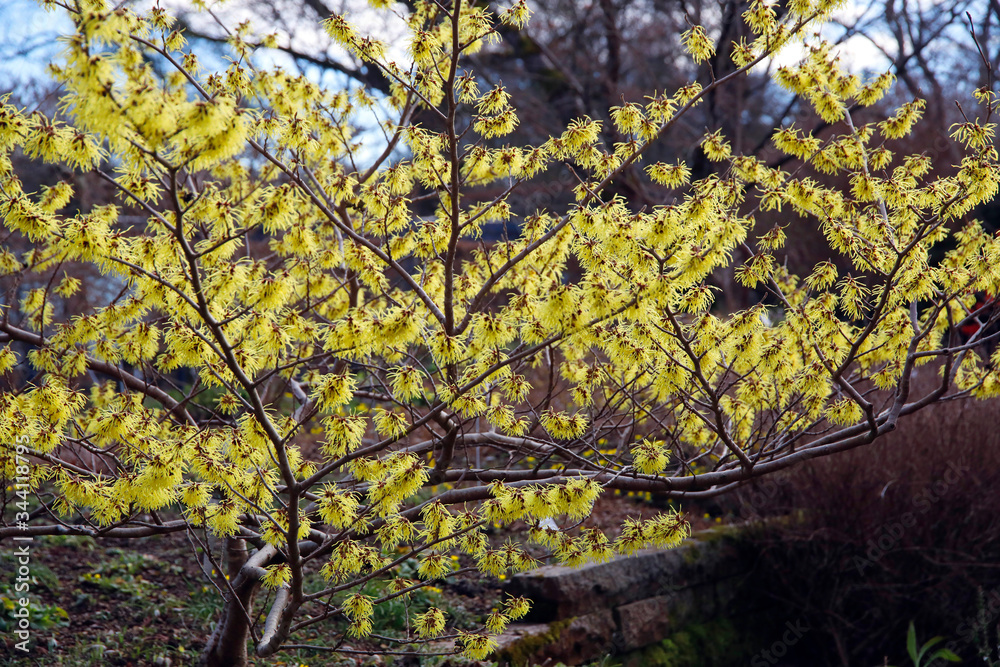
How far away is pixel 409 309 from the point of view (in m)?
2.28

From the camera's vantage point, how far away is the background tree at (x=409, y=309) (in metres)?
2.32

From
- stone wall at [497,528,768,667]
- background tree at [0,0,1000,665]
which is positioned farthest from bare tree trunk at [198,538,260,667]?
stone wall at [497,528,768,667]

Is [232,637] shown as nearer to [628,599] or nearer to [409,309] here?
[409,309]

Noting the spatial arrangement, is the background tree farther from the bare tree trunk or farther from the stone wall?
the stone wall

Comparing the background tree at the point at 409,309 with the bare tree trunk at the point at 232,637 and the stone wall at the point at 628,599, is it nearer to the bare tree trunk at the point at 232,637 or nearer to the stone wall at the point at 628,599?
the bare tree trunk at the point at 232,637

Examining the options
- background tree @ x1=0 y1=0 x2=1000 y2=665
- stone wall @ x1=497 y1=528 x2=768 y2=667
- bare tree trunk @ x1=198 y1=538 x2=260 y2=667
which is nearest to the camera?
background tree @ x1=0 y1=0 x2=1000 y2=665

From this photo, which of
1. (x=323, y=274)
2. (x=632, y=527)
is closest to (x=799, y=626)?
(x=632, y=527)

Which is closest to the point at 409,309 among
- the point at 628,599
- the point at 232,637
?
the point at 232,637

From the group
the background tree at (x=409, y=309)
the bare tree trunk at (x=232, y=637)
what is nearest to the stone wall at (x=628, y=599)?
the background tree at (x=409, y=309)

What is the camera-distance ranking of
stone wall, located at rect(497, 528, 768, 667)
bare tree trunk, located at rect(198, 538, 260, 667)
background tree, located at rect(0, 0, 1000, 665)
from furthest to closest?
1. stone wall, located at rect(497, 528, 768, 667)
2. bare tree trunk, located at rect(198, 538, 260, 667)
3. background tree, located at rect(0, 0, 1000, 665)

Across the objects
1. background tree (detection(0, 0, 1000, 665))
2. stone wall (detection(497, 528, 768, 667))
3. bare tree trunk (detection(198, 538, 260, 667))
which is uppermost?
background tree (detection(0, 0, 1000, 665))

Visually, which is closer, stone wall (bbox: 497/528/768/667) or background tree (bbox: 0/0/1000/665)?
background tree (bbox: 0/0/1000/665)

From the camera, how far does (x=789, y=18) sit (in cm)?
312

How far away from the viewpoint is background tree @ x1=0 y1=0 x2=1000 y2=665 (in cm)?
232
